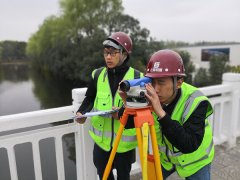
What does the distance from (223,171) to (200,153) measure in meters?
1.61

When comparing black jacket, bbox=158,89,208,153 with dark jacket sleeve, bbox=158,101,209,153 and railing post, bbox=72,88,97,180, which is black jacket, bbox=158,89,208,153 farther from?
railing post, bbox=72,88,97,180

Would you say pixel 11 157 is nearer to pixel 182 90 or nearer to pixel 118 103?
pixel 118 103

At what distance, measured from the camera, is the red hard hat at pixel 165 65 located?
133 cm

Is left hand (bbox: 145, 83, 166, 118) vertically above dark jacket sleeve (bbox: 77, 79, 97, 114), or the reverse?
left hand (bbox: 145, 83, 166, 118)

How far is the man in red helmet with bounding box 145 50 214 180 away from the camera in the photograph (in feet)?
4.18

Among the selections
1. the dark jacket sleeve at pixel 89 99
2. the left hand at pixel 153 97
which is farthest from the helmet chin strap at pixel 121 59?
the left hand at pixel 153 97

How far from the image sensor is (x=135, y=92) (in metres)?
1.17

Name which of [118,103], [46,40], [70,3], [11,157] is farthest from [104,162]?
[46,40]

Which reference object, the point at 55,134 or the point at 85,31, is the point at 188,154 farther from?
the point at 85,31

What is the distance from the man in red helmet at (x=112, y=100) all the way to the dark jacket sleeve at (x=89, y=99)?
0.02m

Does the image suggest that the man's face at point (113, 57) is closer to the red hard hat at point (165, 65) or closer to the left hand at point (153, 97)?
the red hard hat at point (165, 65)

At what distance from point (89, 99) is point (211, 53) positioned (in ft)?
113

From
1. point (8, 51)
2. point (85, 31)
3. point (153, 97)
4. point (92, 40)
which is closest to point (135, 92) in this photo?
point (153, 97)

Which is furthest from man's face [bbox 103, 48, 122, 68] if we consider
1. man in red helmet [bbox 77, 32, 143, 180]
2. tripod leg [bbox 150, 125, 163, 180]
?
tripod leg [bbox 150, 125, 163, 180]
